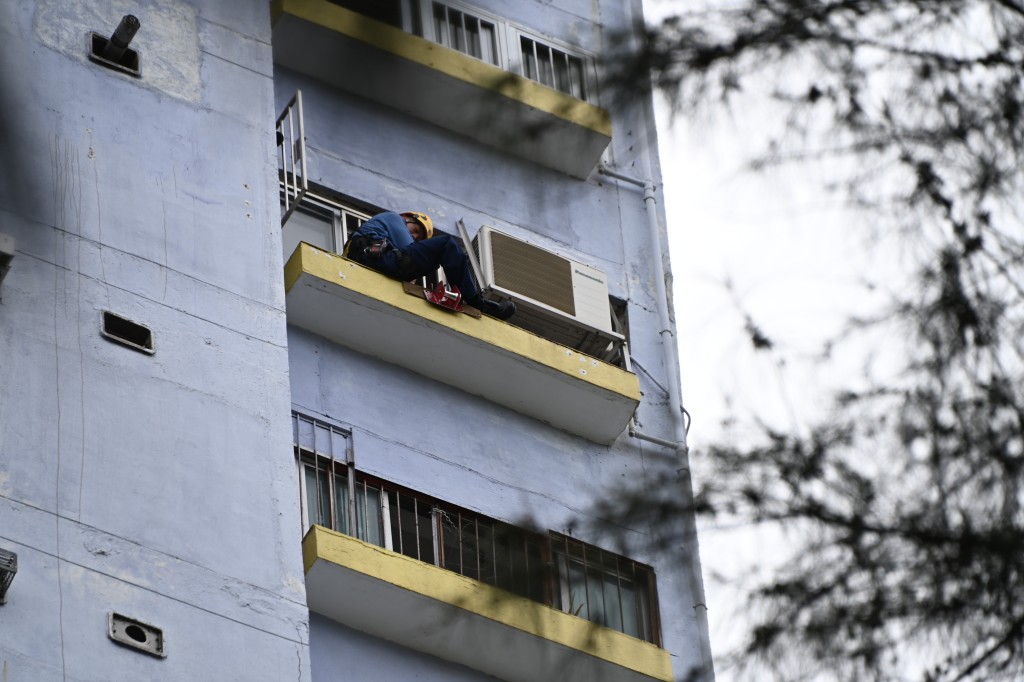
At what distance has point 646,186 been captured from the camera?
641 inches

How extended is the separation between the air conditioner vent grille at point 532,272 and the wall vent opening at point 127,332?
13.1 ft

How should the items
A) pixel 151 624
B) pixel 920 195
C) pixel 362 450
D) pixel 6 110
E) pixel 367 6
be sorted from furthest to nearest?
pixel 362 450 < pixel 151 624 < pixel 920 195 < pixel 367 6 < pixel 6 110

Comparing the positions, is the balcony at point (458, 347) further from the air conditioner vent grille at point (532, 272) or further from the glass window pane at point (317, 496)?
the glass window pane at point (317, 496)

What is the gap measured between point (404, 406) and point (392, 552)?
174cm

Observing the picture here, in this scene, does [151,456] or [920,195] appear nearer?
[920,195]

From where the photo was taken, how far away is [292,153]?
44.5 feet

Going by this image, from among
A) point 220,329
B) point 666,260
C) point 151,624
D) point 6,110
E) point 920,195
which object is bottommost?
point 6,110

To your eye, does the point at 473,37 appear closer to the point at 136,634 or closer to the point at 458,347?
the point at 458,347

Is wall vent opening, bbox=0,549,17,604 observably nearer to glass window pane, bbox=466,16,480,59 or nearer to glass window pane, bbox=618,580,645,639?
glass window pane, bbox=618,580,645,639

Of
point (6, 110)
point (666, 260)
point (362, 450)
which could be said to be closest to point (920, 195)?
point (6, 110)

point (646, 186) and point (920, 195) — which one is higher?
point (646, 186)

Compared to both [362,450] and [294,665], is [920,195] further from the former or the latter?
[362,450]

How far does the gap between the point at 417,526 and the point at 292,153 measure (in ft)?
8.94

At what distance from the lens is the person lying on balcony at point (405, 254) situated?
13.4 m
